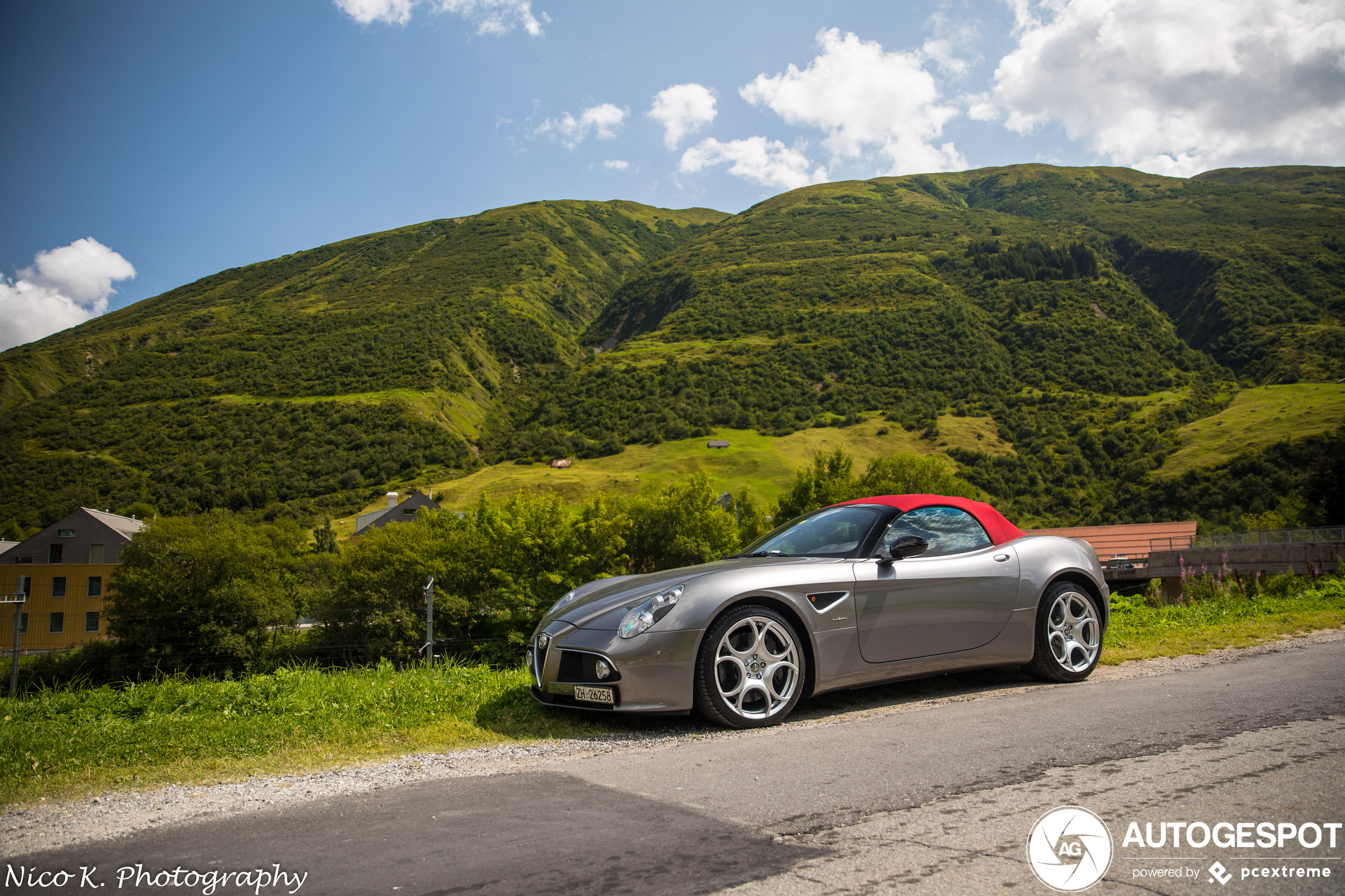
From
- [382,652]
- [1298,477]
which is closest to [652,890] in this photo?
[382,652]

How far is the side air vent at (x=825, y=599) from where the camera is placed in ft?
15.0

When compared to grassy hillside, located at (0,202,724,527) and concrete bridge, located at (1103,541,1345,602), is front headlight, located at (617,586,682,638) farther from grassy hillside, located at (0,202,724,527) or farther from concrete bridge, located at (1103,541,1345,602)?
grassy hillside, located at (0,202,724,527)

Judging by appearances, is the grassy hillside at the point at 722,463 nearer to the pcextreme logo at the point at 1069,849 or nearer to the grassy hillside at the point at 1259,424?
the grassy hillside at the point at 1259,424

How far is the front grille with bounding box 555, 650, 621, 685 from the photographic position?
4.24 metres

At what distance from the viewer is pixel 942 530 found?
17.5 ft

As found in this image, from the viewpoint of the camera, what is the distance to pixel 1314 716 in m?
3.91

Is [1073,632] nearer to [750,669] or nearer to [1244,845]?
[750,669]

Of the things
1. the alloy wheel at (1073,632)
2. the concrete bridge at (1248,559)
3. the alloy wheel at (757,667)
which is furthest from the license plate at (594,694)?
the concrete bridge at (1248,559)

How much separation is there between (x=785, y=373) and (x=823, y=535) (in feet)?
446

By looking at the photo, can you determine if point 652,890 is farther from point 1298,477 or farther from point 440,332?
point 440,332

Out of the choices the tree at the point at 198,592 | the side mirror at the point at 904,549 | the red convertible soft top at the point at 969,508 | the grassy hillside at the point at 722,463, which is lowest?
the tree at the point at 198,592

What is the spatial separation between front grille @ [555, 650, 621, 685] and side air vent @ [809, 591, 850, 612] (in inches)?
49.5

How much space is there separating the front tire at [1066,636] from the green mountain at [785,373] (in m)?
89.7

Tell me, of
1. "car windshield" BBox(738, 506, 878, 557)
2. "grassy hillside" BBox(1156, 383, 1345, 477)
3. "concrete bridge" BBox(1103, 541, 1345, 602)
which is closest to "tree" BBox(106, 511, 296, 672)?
"car windshield" BBox(738, 506, 878, 557)
